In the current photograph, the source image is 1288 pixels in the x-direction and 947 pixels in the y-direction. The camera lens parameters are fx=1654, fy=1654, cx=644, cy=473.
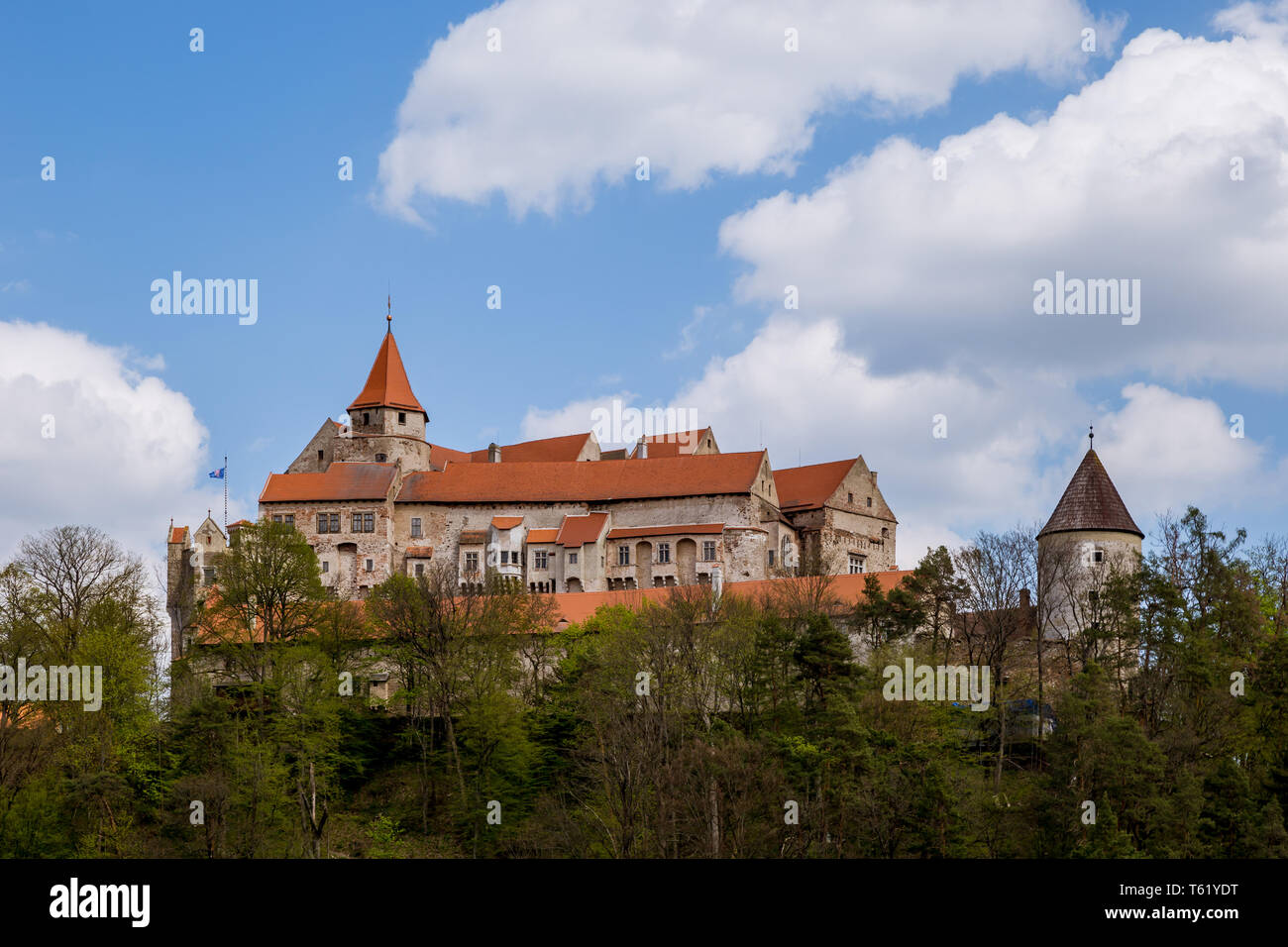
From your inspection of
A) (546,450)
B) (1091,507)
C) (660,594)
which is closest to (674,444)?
(546,450)

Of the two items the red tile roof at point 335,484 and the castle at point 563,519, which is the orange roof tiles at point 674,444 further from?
the red tile roof at point 335,484

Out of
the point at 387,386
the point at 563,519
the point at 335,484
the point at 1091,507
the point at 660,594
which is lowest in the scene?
the point at 660,594

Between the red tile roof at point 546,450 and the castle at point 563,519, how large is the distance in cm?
586

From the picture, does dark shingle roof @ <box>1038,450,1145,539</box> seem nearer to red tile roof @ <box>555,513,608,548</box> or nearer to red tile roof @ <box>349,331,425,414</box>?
red tile roof @ <box>555,513,608,548</box>

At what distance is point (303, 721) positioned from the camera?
53.1 m

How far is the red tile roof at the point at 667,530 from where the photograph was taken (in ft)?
263

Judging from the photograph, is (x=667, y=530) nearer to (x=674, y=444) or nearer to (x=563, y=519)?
(x=563, y=519)

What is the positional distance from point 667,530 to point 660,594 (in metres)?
13.3

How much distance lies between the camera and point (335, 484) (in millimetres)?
83938

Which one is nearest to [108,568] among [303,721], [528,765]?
[303,721]

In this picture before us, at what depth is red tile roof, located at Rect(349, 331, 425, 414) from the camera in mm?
88750
